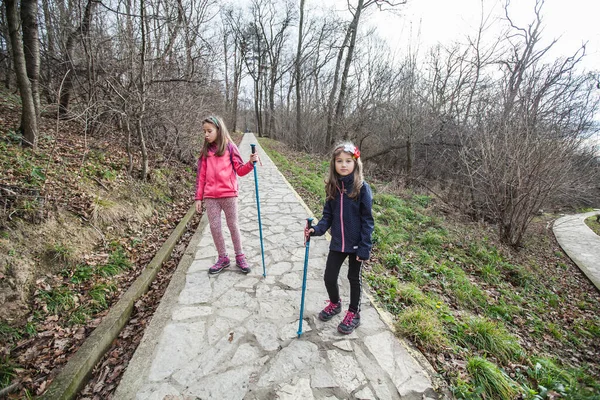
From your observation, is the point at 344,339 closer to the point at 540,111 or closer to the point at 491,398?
the point at 491,398

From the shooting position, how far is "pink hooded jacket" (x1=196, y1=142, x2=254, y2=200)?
322cm

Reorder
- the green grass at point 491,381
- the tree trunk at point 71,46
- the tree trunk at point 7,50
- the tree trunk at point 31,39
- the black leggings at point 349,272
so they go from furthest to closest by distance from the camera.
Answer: the tree trunk at point 7,50 → the tree trunk at point 71,46 → the tree trunk at point 31,39 → the black leggings at point 349,272 → the green grass at point 491,381

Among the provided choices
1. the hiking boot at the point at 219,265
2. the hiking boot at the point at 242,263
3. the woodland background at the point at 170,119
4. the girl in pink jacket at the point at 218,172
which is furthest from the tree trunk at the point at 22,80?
the hiking boot at the point at 242,263

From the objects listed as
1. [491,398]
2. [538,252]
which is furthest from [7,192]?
[538,252]

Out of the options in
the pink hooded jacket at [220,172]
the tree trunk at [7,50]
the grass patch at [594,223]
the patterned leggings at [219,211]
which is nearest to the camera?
the pink hooded jacket at [220,172]

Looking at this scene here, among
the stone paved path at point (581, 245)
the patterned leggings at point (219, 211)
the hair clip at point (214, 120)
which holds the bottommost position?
the stone paved path at point (581, 245)

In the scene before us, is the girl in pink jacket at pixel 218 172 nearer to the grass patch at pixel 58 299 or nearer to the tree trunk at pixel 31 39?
the grass patch at pixel 58 299

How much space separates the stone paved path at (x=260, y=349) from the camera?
6.78 ft

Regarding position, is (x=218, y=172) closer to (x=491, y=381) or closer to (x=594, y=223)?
(x=491, y=381)

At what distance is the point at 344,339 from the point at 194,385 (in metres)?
1.38

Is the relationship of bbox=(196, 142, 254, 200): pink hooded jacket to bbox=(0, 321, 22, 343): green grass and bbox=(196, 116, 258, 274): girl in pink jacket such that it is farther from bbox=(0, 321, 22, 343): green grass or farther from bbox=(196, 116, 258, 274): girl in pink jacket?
bbox=(0, 321, 22, 343): green grass

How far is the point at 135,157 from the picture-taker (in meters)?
6.24

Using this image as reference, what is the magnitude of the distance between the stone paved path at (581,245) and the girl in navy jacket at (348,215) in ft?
26.3

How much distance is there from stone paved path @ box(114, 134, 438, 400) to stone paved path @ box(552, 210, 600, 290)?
7727 millimetres
